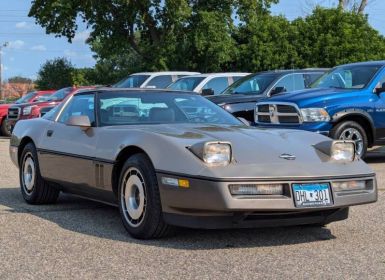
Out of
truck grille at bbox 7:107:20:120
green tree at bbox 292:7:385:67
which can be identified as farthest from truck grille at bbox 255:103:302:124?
green tree at bbox 292:7:385:67

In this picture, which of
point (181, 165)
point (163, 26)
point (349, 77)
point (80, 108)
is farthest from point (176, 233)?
point (163, 26)

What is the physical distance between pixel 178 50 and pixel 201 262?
91.5ft

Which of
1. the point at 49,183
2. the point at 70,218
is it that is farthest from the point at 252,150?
the point at 49,183

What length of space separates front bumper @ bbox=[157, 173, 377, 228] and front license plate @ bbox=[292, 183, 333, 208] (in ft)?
0.11

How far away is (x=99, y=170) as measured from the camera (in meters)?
6.07

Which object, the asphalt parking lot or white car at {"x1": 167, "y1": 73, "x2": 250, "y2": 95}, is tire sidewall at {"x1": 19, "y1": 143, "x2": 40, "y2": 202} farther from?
white car at {"x1": 167, "y1": 73, "x2": 250, "y2": 95}

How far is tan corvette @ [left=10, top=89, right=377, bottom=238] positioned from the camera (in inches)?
196

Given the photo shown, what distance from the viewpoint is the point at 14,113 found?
18953 millimetres

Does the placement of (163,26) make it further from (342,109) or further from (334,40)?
(342,109)

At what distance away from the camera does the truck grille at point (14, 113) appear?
18.8m

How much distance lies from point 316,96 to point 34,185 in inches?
206

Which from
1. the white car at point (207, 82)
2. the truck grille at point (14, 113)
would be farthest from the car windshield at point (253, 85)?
the truck grille at point (14, 113)

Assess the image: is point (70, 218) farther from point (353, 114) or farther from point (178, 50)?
point (178, 50)

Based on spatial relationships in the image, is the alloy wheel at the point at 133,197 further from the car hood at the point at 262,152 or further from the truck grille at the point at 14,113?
the truck grille at the point at 14,113
